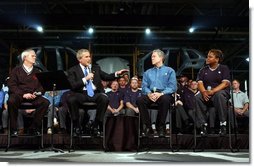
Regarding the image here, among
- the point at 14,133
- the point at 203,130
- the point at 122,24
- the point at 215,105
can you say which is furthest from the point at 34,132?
the point at 122,24

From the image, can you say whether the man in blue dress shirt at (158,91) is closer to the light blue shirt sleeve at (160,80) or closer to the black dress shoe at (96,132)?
the light blue shirt sleeve at (160,80)

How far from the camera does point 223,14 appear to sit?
5609 mm

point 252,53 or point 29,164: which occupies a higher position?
point 252,53

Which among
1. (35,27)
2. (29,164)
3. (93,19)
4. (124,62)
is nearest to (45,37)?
(35,27)

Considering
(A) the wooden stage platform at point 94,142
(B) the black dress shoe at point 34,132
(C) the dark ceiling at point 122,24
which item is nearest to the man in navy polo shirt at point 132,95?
(C) the dark ceiling at point 122,24

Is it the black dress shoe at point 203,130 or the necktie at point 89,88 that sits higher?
the necktie at point 89,88

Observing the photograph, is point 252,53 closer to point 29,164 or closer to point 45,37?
point 29,164

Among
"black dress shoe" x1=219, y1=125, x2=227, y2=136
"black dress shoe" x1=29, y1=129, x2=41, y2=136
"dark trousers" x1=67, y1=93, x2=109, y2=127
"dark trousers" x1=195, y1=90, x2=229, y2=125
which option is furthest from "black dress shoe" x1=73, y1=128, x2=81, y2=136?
"black dress shoe" x1=219, y1=125, x2=227, y2=136

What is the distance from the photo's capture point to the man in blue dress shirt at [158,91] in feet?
13.6

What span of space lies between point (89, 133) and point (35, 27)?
86.9 inches

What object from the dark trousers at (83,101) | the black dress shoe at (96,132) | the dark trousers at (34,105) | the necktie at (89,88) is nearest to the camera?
the dark trousers at (34,105)

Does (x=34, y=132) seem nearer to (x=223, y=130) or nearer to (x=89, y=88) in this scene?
(x=89, y=88)

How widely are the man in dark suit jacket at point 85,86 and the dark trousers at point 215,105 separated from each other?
3.26 ft

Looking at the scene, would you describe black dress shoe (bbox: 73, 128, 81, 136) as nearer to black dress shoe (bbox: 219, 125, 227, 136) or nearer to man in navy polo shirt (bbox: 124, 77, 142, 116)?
man in navy polo shirt (bbox: 124, 77, 142, 116)
